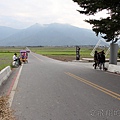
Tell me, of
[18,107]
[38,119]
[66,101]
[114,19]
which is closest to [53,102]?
[66,101]

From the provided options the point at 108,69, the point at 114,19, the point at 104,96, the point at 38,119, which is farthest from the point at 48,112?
the point at 108,69

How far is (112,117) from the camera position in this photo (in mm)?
6707

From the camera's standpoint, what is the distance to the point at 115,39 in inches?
986

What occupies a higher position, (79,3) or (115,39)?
(79,3)

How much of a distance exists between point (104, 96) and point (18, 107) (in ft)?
11.0

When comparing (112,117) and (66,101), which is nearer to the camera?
(112,117)

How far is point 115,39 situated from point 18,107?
1856cm

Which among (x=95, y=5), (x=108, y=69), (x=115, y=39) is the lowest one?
(x=108, y=69)

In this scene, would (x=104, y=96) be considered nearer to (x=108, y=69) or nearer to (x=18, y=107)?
(x=18, y=107)

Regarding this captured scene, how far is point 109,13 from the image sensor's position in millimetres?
22188

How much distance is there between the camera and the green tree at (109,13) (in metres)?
19.7

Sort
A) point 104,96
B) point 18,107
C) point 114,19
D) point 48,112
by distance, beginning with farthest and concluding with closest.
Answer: point 114,19, point 104,96, point 18,107, point 48,112

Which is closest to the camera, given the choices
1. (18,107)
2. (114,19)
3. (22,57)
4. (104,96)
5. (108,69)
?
(18,107)

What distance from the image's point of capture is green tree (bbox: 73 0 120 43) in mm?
19734
